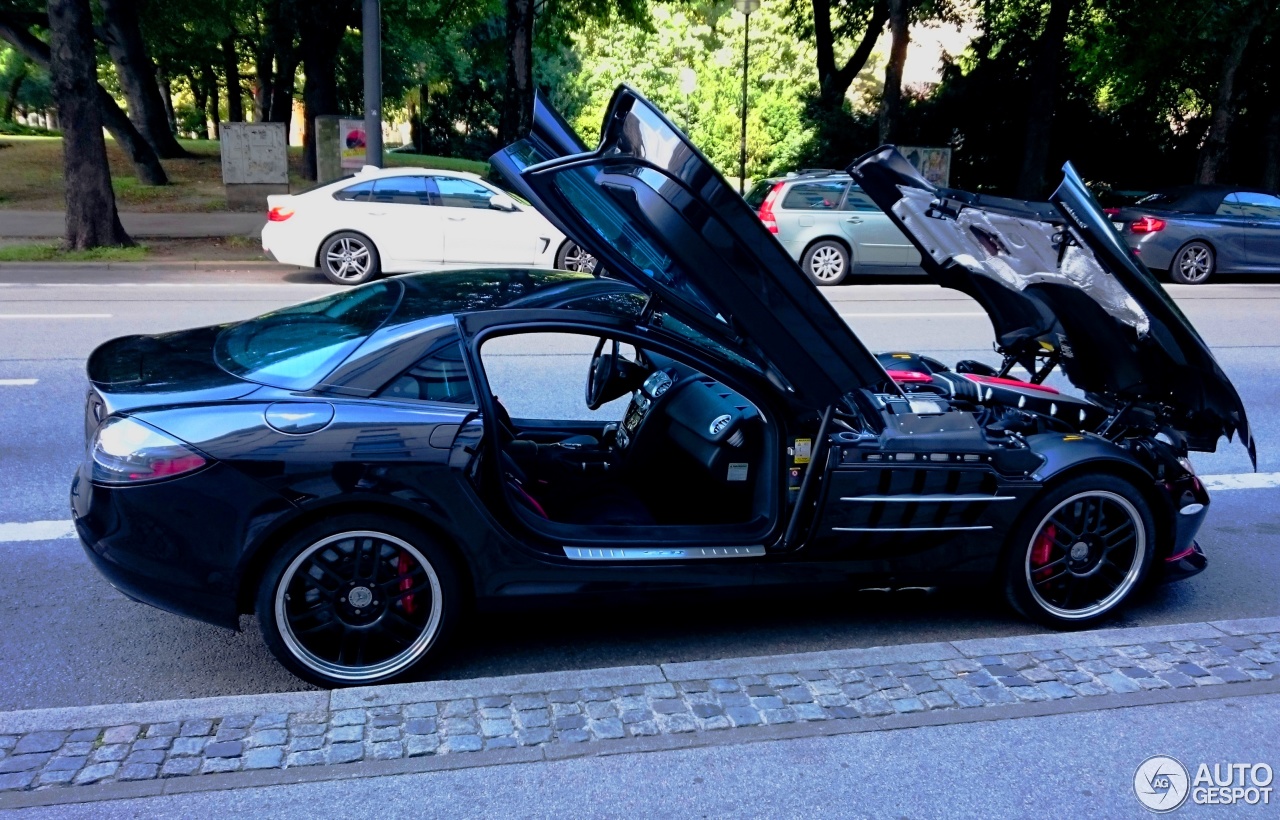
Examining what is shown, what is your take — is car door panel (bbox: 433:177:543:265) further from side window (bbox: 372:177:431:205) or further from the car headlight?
the car headlight

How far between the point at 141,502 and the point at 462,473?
3.34 feet

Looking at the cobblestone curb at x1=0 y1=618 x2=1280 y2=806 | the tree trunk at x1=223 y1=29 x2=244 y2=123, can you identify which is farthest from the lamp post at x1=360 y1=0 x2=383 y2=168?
the tree trunk at x1=223 y1=29 x2=244 y2=123

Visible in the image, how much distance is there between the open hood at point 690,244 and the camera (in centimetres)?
334

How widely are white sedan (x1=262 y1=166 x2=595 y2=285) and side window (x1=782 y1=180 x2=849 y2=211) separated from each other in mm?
3255

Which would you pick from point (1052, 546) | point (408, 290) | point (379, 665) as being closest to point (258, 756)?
point (379, 665)

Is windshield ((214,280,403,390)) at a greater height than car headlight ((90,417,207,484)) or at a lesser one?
greater

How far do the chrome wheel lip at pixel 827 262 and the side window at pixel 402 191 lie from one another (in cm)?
535

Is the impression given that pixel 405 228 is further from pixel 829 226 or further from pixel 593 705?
pixel 593 705

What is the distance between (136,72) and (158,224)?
26.4ft

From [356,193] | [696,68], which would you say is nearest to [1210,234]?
[356,193]

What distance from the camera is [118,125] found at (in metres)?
22.2

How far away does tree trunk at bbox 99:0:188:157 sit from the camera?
23.6 meters

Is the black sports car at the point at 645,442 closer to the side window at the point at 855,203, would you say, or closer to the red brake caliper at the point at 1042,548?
the red brake caliper at the point at 1042,548
